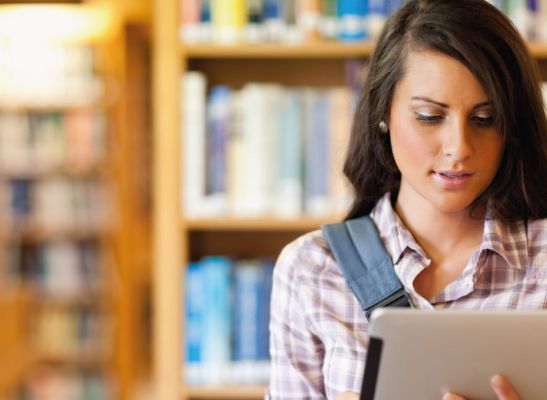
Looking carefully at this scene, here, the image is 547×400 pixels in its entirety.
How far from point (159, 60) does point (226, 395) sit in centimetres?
81

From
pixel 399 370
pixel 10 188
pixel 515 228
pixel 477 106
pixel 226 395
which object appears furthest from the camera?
pixel 10 188

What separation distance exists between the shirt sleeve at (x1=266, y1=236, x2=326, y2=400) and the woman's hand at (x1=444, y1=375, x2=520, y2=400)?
31 cm

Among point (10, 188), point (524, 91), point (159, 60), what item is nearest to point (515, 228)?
point (524, 91)

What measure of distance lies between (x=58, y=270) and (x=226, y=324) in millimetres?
3092

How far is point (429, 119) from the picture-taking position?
130 cm

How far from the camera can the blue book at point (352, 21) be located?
2.28 metres

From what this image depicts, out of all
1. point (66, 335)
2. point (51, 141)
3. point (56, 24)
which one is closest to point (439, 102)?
point (51, 141)

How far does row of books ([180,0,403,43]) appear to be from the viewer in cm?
227

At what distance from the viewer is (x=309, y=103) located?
2.29 metres

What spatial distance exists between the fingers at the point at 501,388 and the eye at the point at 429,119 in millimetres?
361

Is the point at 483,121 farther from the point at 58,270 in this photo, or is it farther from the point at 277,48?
the point at 58,270

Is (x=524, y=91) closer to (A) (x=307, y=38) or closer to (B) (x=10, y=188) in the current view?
(A) (x=307, y=38)

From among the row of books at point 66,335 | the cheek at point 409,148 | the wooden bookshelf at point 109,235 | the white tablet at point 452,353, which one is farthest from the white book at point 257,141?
the row of books at point 66,335

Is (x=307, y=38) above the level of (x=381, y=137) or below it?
above
